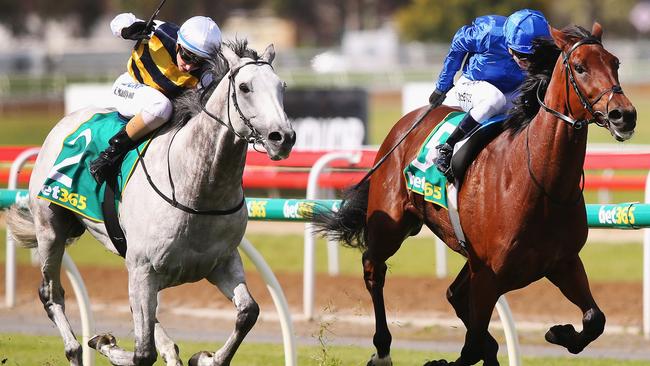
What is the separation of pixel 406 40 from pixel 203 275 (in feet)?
154

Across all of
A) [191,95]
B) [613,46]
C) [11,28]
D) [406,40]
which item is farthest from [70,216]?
[11,28]

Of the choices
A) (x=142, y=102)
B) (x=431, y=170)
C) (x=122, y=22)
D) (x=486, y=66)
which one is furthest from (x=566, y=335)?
(x=122, y=22)

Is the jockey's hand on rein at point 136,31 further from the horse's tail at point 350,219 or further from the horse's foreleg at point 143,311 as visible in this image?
the horse's tail at point 350,219

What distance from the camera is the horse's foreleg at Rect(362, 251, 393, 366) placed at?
20.9ft

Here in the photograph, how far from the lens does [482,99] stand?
5.97 metres

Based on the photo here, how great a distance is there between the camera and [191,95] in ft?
18.6

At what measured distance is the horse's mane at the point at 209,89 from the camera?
522cm

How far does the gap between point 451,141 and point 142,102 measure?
1534mm

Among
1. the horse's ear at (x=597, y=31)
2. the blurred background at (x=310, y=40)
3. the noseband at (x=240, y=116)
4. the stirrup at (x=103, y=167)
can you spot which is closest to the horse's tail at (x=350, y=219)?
the stirrup at (x=103, y=167)

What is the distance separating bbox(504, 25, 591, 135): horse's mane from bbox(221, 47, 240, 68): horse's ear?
1.39 meters

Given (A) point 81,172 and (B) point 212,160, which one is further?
(A) point 81,172

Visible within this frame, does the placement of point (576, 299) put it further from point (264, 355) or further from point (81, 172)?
point (81, 172)

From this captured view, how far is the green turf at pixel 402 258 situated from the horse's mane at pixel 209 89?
545 centimetres

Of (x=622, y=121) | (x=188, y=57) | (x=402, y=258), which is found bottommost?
(x=402, y=258)
